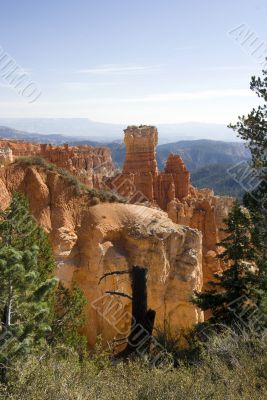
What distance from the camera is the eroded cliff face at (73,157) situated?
42.7 m

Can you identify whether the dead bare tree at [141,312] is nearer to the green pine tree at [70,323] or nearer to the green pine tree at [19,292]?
the green pine tree at [19,292]

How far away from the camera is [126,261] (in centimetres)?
1695

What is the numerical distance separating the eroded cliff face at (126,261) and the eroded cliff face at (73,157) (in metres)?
7.52

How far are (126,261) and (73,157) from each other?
5512 cm

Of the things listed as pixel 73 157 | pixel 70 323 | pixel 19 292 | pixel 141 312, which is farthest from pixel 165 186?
pixel 141 312

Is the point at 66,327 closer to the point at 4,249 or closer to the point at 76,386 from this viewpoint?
the point at 4,249

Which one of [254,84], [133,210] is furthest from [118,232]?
[254,84]

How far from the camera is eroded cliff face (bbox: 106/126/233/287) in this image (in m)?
39.8

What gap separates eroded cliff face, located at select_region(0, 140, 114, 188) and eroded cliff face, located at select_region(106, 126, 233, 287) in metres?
3.25

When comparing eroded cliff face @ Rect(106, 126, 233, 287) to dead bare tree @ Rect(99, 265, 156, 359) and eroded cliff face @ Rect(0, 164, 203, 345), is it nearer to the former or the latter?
eroded cliff face @ Rect(0, 164, 203, 345)

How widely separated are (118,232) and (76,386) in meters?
10.4

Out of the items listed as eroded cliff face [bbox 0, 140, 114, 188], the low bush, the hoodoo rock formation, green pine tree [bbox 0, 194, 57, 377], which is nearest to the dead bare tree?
the low bush

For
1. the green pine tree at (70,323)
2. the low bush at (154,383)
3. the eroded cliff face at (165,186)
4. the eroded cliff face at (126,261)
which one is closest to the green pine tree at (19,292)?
the green pine tree at (70,323)

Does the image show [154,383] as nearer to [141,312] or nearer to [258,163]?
[141,312]
